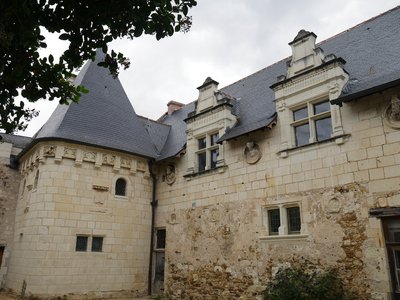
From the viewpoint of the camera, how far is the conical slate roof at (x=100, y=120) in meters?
11.7

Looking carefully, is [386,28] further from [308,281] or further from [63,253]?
[63,253]

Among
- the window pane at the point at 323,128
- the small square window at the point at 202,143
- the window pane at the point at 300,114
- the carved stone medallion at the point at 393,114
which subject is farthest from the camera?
the small square window at the point at 202,143

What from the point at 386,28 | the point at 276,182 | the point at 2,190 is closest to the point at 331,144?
the point at 276,182

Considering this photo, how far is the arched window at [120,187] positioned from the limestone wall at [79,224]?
0.16 metres

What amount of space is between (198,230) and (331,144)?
4739mm

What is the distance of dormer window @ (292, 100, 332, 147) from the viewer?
8.77 meters

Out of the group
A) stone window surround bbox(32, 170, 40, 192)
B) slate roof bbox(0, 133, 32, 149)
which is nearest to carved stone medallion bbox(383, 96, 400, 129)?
stone window surround bbox(32, 170, 40, 192)

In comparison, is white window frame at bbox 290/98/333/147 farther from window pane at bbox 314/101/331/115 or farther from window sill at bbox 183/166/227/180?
window sill at bbox 183/166/227/180

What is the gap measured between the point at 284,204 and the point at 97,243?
602 cm

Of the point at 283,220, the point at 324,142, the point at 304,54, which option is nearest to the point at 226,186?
the point at 283,220

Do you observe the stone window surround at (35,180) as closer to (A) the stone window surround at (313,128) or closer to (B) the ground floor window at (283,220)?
(B) the ground floor window at (283,220)

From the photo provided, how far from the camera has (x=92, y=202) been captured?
454 inches

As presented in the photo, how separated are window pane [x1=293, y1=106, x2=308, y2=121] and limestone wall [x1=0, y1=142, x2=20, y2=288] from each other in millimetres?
9624

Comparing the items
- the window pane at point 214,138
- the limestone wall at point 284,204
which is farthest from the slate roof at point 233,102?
the window pane at point 214,138
